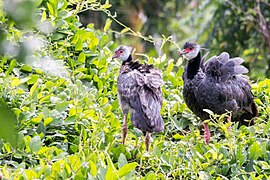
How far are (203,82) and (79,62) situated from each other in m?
1.05

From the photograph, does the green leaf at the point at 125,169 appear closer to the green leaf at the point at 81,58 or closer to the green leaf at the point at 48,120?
the green leaf at the point at 48,120

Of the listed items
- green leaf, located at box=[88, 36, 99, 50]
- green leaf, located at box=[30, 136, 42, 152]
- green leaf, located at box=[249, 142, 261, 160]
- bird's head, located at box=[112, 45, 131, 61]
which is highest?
green leaf, located at box=[88, 36, 99, 50]

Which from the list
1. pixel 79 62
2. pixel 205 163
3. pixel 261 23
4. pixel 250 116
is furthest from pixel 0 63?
pixel 261 23

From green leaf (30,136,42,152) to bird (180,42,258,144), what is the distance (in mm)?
1760

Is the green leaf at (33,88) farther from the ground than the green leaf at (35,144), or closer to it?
farther from the ground

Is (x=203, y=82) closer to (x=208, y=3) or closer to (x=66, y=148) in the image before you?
(x=66, y=148)

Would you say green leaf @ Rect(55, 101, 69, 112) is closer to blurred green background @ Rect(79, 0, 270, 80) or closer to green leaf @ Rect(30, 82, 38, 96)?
green leaf @ Rect(30, 82, 38, 96)

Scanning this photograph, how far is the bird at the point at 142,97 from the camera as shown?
4082 millimetres

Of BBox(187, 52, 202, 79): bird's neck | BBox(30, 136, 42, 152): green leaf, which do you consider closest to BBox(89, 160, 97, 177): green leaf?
BBox(30, 136, 42, 152): green leaf

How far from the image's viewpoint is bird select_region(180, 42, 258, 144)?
198 inches

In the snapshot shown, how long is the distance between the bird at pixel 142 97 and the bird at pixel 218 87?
57cm

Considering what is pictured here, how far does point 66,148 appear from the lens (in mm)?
3799

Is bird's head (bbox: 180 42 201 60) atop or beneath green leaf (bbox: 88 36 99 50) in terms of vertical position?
beneath

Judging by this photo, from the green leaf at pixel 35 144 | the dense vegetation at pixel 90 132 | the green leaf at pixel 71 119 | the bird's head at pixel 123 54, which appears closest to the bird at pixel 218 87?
the dense vegetation at pixel 90 132
